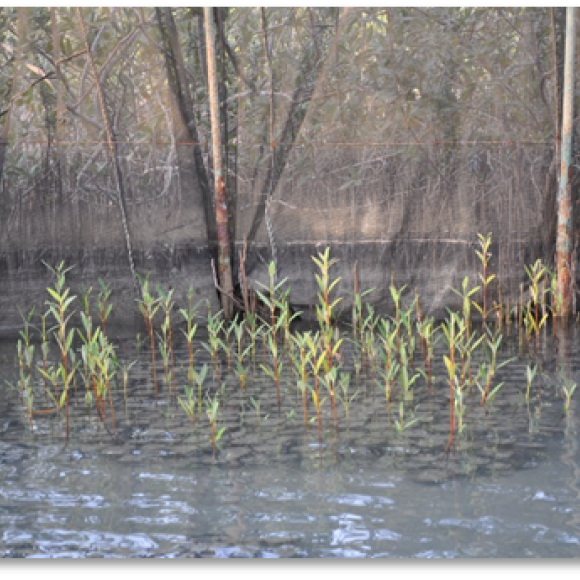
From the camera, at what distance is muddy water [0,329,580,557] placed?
3.10 metres

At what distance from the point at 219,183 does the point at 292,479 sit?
140 inches

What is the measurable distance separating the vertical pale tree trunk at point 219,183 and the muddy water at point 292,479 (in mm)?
1855

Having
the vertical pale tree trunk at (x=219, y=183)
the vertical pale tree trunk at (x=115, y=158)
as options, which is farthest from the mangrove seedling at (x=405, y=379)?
the vertical pale tree trunk at (x=115, y=158)

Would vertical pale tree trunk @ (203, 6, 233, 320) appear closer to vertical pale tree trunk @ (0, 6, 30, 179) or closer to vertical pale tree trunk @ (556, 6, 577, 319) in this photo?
vertical pale tree trunk @ (0, 6, 30, 179)

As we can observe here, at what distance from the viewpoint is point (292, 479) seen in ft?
12.2

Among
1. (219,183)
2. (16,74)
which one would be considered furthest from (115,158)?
(16,74)

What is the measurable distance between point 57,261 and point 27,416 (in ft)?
7.67

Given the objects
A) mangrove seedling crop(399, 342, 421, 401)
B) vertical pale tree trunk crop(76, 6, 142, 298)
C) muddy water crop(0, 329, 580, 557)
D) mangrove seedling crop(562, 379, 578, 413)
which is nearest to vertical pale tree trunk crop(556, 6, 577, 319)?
muddy water crop(0, 329, 580, 557)

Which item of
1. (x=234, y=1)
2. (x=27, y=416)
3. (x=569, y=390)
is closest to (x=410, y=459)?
(x=569, y=390)

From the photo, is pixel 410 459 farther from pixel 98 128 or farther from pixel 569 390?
pixel 98 128

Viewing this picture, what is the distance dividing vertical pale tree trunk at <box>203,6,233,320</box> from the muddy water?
185cm

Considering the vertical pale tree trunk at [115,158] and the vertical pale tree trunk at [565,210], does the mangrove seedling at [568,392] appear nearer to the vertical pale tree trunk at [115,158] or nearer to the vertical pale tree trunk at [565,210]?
the vertical pale tree trunk at [565,210]

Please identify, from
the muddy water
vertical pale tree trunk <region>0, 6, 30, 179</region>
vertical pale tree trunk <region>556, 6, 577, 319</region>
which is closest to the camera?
the muddy water

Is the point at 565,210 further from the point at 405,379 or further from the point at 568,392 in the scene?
the point at 405,379
